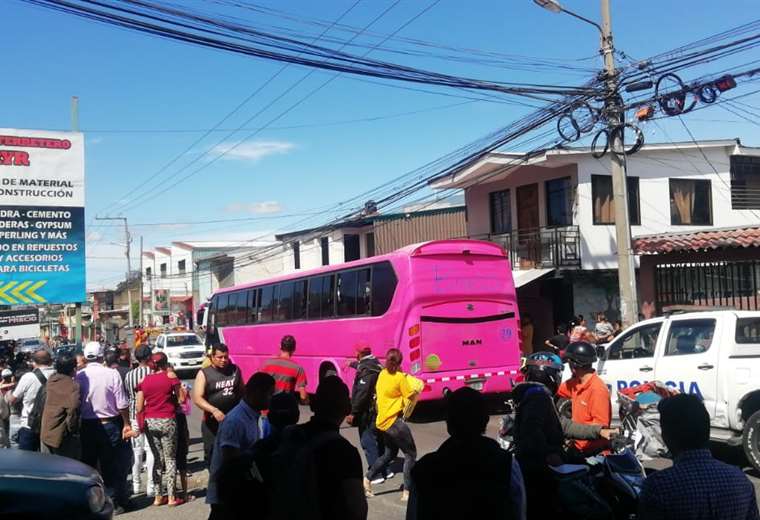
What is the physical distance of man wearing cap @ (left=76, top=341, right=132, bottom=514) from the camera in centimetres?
816

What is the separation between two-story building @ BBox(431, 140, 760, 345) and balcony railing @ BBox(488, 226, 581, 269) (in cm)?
3

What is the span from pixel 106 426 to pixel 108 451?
30 centimetres

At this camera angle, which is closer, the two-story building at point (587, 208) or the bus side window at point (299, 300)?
the bus side window at point (299, 300)

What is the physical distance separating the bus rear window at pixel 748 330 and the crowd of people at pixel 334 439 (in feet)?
13.2

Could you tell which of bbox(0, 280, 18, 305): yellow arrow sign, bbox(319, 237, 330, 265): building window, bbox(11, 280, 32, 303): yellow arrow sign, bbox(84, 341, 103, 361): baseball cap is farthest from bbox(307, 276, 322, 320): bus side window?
bbox(319, 237, 330, 265): building window

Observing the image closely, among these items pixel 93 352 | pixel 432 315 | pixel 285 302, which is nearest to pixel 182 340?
pixel 285 302

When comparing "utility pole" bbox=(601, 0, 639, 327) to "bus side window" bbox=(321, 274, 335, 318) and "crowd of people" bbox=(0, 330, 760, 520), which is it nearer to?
"bus side window" bbox=(321, 274, 335, 318)

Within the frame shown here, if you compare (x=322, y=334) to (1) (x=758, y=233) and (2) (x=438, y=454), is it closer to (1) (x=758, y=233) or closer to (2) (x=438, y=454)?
(1) (x=758, y=233)

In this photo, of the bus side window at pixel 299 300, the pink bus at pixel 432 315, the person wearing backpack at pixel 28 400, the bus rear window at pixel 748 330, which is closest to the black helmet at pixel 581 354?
the bus rear window at pixel 748 330

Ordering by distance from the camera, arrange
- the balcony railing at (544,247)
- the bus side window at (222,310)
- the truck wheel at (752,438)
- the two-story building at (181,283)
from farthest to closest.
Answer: the two-story building at (181,283) < the bus side window at (222,310) < the balcony railing at (544,247) < the truck wheel at (752,438)

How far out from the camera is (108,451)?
8258 millimetres

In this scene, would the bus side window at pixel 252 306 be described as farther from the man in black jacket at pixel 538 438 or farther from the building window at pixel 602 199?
the man in black jacket at pixel 538 438

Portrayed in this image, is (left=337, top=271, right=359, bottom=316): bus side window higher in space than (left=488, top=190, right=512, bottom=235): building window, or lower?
lower

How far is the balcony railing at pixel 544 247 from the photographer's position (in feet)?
73.7
